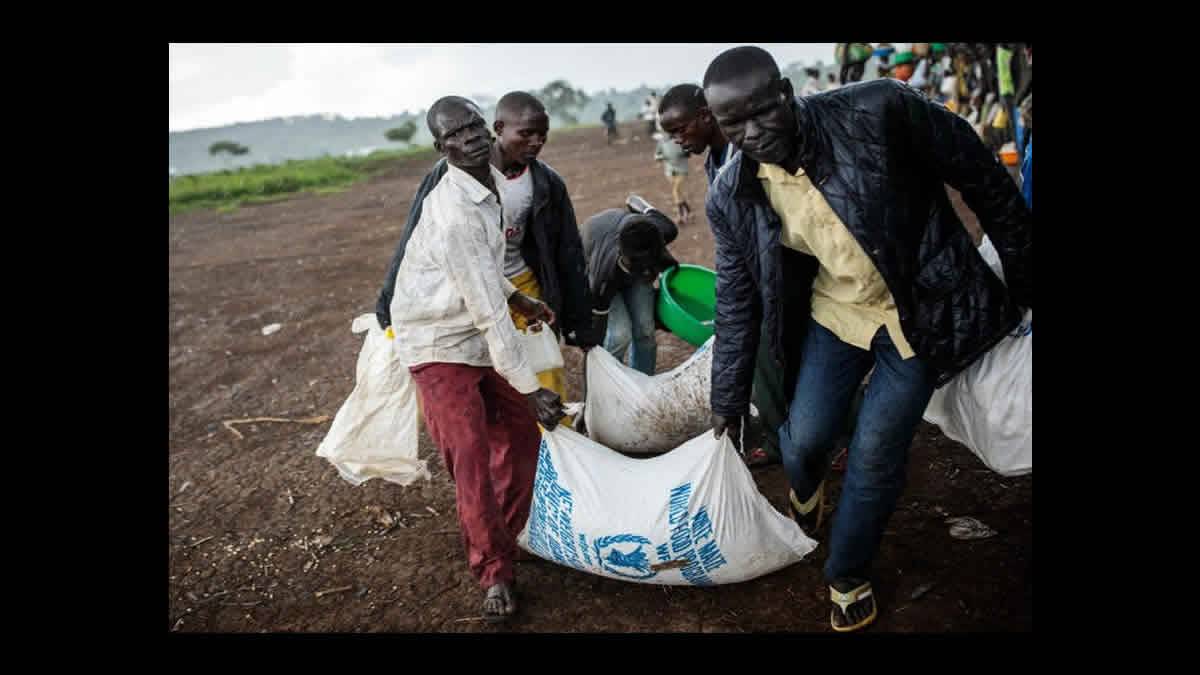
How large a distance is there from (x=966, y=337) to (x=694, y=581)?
38.9 inches

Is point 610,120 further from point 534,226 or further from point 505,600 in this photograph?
point 505,600

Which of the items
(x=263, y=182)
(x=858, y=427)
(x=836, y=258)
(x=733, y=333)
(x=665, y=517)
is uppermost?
(x=263, y=182)

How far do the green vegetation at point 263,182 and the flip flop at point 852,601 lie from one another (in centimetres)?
1492

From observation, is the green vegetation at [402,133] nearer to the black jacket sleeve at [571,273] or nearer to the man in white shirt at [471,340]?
the black jacket sleeve at [571,273]

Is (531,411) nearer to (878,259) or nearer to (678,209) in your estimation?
(878,259)

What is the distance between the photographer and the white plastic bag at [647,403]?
2.87 meters

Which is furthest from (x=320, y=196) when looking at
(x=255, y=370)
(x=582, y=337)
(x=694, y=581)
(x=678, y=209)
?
(x=694, y=581)

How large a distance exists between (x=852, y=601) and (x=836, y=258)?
3.02ft

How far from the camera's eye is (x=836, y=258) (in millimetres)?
1841

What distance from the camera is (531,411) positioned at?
8.24 feet

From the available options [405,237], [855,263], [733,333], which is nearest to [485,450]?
[405,237]

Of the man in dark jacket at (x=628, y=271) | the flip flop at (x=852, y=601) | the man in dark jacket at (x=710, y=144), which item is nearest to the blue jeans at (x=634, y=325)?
the man in dark jacket at (x=628, y=271)

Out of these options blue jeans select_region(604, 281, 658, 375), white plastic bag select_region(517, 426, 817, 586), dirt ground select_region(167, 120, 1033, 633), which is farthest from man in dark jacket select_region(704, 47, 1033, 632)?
blue jeans select_region(604, 281, 658, 375)

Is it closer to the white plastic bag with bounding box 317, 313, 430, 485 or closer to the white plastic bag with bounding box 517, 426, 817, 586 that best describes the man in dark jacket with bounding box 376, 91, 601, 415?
the white plastic bag with bounding box 317, 313, 430, 485
